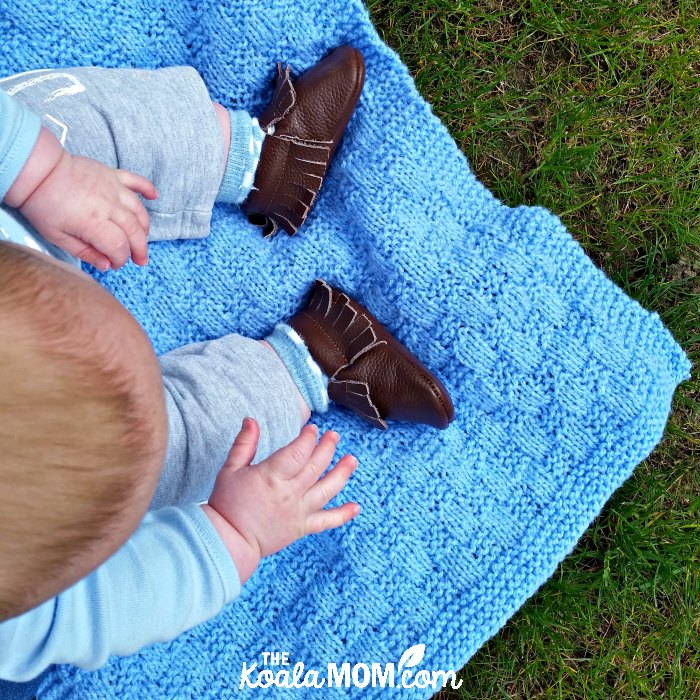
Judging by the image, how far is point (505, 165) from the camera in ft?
3.89

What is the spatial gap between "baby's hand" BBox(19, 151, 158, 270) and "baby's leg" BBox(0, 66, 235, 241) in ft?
0.28

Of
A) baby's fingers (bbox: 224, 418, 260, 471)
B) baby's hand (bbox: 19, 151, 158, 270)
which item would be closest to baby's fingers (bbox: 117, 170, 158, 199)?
baby's hand (bbox: 19, 151, 158, 270)

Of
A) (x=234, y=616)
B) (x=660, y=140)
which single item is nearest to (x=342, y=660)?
(x=234, y=616)

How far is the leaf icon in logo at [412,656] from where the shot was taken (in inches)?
42.7

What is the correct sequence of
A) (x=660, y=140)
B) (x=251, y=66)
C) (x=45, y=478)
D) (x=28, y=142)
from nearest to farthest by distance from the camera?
(x=45, y=478), (x=28, y=142), (x=251, y=66), (x=660, y=140)

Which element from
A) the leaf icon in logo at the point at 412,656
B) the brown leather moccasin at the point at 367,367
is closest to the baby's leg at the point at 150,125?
A: the brown leather moccasin at the point at 367,367

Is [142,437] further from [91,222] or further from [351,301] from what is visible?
[351,301]

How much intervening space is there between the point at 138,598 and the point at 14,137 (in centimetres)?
53

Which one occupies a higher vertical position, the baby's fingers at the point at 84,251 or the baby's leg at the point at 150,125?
the baby's leg at the point at 150,125

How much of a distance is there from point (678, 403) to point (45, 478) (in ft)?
3.24

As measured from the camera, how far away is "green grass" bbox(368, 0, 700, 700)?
3.83 ft

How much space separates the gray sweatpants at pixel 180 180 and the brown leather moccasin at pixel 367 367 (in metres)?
0.07

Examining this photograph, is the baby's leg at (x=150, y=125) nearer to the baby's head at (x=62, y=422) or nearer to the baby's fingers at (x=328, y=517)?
the baby's head at (x=62, y=422)

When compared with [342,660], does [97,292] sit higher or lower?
higher
